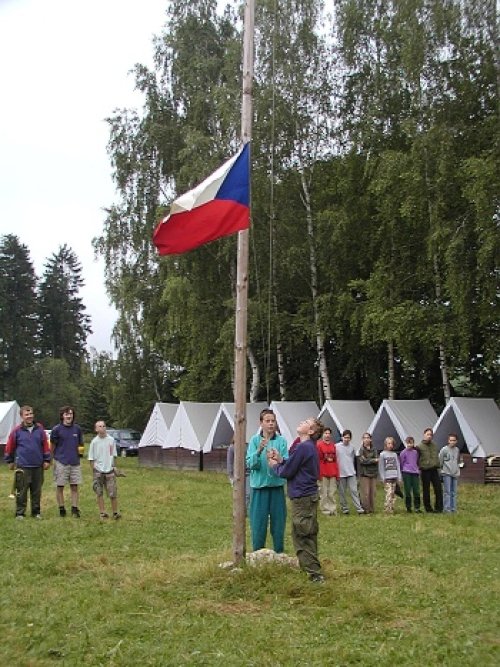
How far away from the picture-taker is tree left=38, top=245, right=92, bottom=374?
7262 centimetres

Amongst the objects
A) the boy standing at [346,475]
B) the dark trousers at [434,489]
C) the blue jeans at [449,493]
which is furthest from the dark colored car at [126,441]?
the blue jeans at [449,493]

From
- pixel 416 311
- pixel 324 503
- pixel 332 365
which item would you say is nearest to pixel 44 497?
pixel 324 503

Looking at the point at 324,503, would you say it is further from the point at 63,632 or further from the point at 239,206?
the point at 63,632

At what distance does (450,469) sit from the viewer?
14086 millimetres

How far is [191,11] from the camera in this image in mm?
27922

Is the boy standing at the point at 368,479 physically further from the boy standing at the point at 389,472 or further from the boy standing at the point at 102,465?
the boy standing at the point at 102,465

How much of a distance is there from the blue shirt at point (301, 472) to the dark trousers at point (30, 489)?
17.5 feet

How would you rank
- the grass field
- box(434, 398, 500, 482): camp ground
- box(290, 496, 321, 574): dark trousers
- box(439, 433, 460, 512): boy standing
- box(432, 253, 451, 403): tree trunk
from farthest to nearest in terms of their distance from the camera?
box(432, 253, 451, 403): tree trunk → box(434, 398, 500, 482): camp ground → box(439, 433, 460, 512): boy standing → box(290, 496, 321, 574): dark trousers → the grass field

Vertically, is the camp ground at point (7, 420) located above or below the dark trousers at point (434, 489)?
above

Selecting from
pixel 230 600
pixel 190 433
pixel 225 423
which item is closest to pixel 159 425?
pixel 190 433

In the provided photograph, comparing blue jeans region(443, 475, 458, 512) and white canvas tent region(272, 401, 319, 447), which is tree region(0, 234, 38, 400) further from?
blue jeans region(443, 475, 458, 512)

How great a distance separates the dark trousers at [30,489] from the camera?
37.8 feet

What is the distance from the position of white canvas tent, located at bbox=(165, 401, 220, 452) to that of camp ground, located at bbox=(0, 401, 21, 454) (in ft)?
19.7

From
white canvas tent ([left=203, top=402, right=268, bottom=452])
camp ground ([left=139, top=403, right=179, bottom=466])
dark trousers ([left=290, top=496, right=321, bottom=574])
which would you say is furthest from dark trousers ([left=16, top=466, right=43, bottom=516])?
camp ground ([left=139, top=403, right=179, bottom=466])
